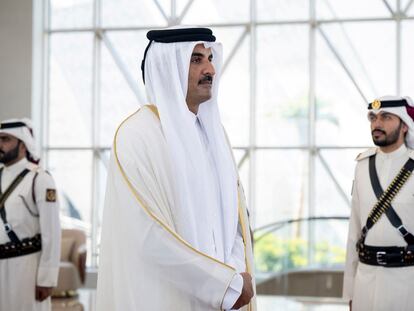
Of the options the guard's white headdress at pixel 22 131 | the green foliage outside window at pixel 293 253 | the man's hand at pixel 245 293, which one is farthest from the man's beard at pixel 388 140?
the green foliage outside window at pixel 293 253

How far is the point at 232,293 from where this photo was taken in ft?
10.9

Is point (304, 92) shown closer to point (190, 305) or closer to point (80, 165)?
point (80, 165)

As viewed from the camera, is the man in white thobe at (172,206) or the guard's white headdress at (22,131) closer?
the man in white thobe at (172,206)

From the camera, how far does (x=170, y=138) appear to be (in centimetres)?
346

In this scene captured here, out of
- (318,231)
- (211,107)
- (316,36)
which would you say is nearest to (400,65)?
(316,36)

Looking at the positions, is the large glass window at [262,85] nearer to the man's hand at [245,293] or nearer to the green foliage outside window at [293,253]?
the green foliage outside window at [293,253]

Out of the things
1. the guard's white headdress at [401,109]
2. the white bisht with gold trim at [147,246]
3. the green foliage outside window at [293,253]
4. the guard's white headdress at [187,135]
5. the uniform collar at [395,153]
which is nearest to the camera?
the white bisht with gold trim at [147,246]

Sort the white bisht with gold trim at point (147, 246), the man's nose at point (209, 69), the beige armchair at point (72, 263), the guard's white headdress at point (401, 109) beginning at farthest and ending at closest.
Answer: the beige armchair at point (72, 263) < the guard's white headdress at point (401, 109) < the man's nose at point (209, 69) < the white bisht with gold trim at point (147, 246)

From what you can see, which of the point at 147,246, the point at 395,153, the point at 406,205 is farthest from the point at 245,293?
the point at 395,153

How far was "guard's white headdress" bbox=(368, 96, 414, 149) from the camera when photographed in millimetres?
6504

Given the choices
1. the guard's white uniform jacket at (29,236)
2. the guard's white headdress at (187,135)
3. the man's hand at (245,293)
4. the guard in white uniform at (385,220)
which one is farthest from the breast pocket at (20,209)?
the man's hand at (245,293)

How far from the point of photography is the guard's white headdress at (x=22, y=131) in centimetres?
701

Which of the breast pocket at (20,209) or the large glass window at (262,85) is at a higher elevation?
the large glass window at (262,85)

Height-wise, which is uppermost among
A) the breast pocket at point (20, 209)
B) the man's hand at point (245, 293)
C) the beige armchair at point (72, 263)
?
the breast pocket at point (20, 209)
